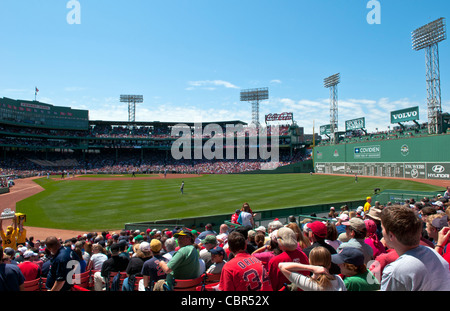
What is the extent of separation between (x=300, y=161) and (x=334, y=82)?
864 inches

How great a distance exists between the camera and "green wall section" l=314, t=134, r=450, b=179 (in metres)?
42.1

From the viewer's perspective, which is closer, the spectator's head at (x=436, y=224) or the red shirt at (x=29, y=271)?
→ the spectator's head at (x=436, y=224)

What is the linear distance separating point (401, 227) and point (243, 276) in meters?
1.95

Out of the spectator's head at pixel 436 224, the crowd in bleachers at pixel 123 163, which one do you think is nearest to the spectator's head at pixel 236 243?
the spectator's head at pixel 436 224

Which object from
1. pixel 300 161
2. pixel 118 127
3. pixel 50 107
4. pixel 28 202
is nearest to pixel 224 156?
pixel 300 161

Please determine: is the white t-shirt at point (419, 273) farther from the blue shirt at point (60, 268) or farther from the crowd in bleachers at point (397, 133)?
the crowd in bleachers at point (397, 133)

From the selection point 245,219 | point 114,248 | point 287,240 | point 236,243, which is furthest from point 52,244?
point 245,219

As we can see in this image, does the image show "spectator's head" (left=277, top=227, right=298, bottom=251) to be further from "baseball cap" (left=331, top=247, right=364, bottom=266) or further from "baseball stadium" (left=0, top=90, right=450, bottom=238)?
"baseball stadium" (left=0, top=90, right=450, bottom=238)

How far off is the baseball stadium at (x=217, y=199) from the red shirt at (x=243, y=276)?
2 centimetres

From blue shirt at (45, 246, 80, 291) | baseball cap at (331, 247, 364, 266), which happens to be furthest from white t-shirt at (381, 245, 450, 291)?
blue shirt at (45, 246, 80, 291)

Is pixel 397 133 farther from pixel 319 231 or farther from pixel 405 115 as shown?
pixel 319 231

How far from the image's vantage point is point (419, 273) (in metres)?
2.32

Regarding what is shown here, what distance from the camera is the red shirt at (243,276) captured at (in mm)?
3514
